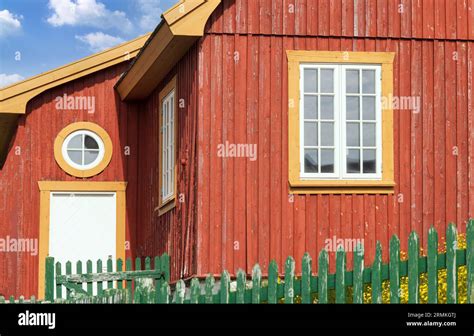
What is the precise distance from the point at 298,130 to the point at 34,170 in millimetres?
7545

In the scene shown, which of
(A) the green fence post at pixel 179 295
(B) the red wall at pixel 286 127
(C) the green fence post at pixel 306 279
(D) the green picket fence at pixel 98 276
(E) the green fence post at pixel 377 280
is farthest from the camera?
(D) the green picket fence at pixel 98 276

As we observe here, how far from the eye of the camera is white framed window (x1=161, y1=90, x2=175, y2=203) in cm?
1925

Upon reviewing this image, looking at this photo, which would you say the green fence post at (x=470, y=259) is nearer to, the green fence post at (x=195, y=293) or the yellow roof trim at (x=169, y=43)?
the green fence post at (x=195, y=293)

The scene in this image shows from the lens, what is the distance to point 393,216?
1695 centimetres

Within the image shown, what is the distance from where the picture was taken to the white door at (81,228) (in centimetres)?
2234

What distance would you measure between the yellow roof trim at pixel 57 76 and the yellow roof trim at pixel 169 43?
1085mm

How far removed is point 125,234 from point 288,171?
6775mm

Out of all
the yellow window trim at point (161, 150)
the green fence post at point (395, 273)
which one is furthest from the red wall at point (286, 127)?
the green fence post at point (395, 273)

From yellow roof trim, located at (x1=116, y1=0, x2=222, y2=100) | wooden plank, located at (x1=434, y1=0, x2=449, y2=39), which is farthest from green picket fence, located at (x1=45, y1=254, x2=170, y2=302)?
wooden plank, located at (x1=434, y1=0, x2=449, y2=39)

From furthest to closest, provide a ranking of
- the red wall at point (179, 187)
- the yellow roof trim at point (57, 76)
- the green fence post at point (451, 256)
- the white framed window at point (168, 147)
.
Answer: the yellow roof trim at point (57, 76) < the white framed window at point (168, 147) < the red wall at point (179, 187) < the green fence post at point (451, 256)

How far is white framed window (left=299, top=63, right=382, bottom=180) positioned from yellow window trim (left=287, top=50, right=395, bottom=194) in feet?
0.23

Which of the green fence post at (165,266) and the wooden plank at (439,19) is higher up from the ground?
the wooden plank at (439,19)
